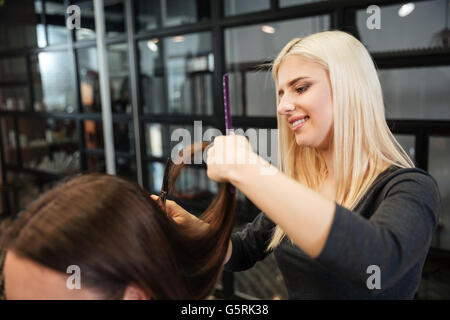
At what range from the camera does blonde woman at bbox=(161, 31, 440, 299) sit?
0.73m

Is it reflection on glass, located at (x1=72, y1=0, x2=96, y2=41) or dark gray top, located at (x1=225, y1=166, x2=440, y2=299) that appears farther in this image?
reflection on glass, located at (x1=72, y1=0, x2=96, y2=41)

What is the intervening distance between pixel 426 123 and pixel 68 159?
3.49m

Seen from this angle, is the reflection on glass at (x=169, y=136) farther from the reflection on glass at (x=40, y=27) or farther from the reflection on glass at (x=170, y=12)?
the reflection on glass at (x=40, y=27)

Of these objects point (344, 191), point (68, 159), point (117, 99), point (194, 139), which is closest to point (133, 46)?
point (117, 99)

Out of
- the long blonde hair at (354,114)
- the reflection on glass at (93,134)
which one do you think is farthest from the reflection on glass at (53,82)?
the long blonde hair at (354,114)

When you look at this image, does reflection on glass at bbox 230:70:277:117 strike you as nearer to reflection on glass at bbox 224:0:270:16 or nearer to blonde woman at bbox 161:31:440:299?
reflection on glass at bbox 224:0:270:16

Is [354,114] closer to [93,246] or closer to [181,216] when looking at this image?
[181,216]

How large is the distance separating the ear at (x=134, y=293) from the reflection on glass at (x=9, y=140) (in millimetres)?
4405

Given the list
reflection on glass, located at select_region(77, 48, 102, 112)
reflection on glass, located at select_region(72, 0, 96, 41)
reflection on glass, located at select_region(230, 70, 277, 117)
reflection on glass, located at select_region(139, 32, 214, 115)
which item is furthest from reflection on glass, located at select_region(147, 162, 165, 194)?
A: reflection on glass, located at select_region(72, 0, 96, 41)

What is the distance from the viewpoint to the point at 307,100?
1126 millimetres

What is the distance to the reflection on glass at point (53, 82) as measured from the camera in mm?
3801

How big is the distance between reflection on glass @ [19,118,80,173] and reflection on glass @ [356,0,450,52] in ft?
9.56

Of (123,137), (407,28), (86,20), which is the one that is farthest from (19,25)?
(407,28)
